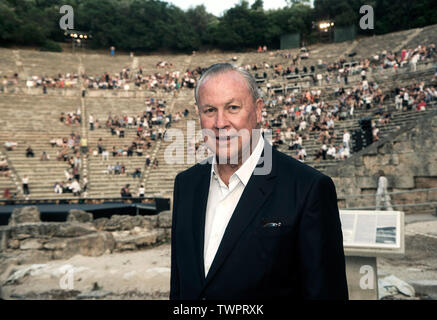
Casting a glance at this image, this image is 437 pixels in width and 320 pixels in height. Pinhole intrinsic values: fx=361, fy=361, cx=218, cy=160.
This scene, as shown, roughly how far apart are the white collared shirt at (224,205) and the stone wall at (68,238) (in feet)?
30.9

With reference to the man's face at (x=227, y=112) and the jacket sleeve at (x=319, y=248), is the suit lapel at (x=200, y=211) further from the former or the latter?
the jacket sleeve at (x=319, y=248)

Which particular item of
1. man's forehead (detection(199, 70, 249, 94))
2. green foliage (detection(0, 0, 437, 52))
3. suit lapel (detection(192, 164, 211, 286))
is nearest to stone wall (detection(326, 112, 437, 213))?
suit lapel (detection(192, 164, 211, 286))

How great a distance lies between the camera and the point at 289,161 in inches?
66.2

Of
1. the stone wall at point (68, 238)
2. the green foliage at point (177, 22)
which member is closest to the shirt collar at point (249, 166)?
the stone wall at point (68, 238)

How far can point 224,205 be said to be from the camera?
168 cm

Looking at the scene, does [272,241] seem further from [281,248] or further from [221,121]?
[221,121]

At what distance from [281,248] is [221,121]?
61cm

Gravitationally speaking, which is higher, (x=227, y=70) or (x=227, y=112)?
(x=227, y=70)

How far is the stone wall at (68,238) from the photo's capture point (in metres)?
10.0

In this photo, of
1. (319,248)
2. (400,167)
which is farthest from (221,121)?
(400,167)

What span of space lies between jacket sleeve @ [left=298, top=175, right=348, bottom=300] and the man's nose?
0.47m

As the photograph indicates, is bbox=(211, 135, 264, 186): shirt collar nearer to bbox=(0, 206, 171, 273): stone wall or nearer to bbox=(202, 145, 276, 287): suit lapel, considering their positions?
bbox=(202, 145, 276, 287): suit lapel

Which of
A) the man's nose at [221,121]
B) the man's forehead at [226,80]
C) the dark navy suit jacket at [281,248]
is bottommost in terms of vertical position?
the dark navy suit jacket at [281,248]
